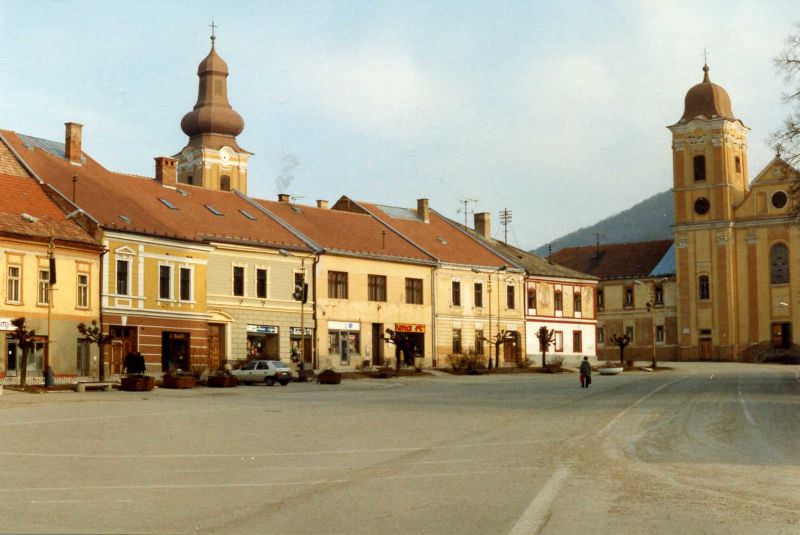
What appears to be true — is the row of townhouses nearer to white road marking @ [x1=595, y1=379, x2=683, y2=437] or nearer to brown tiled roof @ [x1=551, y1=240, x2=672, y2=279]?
white road marking @ [x1=595, y1=379, x2=683, y2=437]

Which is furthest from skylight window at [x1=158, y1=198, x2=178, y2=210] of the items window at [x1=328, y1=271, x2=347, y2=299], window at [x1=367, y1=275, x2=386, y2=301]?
window at [x1=367, y1=275, x2=386, y2=301]

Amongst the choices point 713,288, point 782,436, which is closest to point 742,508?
point 782,436

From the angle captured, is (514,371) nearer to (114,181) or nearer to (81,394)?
(114,181)

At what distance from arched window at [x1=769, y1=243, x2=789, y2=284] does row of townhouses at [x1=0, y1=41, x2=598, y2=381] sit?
20.2 m

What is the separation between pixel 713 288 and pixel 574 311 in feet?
63.7

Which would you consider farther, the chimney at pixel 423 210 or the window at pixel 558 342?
the window at pixel 558 342

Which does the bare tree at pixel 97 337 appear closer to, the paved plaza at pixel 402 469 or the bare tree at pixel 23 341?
the bare tree at pixel 23 341

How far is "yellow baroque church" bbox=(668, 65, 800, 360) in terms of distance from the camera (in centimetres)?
9606

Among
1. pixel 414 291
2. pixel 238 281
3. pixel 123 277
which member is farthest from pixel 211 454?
pixel 414 291

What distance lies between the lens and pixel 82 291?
48469mm

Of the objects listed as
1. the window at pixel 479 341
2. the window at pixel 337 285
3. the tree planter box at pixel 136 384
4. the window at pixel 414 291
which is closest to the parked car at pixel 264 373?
the tree planter box at pixel 136 384

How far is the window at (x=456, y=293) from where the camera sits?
2874 inches

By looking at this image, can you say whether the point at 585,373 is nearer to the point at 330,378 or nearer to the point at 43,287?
the point at 330,378

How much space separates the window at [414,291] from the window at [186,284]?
18580 mm
